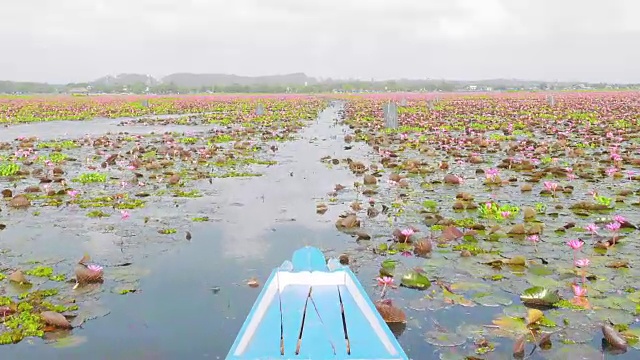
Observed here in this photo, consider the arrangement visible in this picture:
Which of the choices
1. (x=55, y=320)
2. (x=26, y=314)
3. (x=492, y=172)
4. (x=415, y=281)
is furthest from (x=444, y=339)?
(x=492, y=172)

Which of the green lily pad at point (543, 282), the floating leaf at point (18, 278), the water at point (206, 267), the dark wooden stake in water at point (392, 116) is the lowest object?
the water at point (206, 267)

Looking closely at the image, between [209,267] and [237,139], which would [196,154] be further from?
[209,267]

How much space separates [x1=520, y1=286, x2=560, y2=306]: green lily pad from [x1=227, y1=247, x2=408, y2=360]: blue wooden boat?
170 centimetres

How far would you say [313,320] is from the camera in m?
3.65

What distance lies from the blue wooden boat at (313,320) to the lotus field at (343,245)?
546mm

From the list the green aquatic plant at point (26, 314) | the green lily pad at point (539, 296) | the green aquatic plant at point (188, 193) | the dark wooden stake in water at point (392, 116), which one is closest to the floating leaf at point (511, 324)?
the green lily pad at point (539, 296)

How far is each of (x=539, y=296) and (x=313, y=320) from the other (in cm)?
224

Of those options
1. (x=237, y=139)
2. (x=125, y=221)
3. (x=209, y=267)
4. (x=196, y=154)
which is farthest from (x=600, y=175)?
(x=237, y=139)

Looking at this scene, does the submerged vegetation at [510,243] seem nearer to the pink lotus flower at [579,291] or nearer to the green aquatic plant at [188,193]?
the pink lotus flower at [579,291]

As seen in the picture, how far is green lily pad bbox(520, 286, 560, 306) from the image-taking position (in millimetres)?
4629

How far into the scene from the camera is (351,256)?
6117 mm

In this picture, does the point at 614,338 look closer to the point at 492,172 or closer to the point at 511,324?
the point at 511,324

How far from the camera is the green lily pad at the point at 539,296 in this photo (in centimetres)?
463

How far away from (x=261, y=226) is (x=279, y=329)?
413 cm
